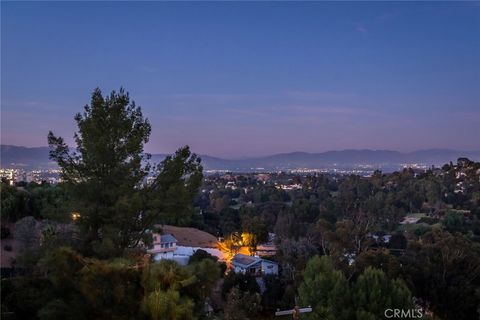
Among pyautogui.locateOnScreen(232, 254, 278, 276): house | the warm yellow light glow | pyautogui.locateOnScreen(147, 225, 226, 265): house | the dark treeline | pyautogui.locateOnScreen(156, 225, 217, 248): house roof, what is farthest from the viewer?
pyautogui.locateOnScreen(156, 225, 217, 248): house roof

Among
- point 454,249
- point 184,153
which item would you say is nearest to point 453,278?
point 454,249

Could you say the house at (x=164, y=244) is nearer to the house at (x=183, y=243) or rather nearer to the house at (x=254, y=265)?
the house at (x=183, y=243)

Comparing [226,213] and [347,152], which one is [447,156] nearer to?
[347,152]

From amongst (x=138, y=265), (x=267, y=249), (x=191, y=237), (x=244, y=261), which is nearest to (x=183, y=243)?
(x=191, y=237)

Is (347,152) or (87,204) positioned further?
(347,152)

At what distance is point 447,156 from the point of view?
157 metres

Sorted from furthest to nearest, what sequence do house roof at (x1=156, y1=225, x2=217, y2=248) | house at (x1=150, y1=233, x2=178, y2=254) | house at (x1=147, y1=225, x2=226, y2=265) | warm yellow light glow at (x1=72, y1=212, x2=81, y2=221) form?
house roof at (x1=156, y1=225, x2=217, y2=248) → house at (x1=150, y1=233, x2=178, y2=254) → house at (x1=147, y1=225, x2=226, y2=265) → warm yellow light glow at (x1=72, y1=212, x2=81, y2=221)

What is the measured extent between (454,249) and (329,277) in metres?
8.86

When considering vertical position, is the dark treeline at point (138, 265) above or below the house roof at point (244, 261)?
above

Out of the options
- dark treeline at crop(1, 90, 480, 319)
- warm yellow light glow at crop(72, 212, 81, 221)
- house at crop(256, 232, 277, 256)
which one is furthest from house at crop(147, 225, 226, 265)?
warm yellow light glow at crop(72, 212, 81, 221)

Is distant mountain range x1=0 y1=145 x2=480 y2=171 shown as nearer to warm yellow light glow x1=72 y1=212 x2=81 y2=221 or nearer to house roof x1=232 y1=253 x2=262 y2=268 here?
house roof x1=232 y1=253 x2=262 y2=268

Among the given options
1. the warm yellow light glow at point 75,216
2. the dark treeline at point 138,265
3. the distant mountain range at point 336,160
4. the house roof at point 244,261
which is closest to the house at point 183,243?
the house roof at point 244,261

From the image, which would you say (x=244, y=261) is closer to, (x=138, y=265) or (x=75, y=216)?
(x=75, y=216)

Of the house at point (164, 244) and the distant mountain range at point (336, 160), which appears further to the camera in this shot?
the distant mountain range at point (336, 160)
